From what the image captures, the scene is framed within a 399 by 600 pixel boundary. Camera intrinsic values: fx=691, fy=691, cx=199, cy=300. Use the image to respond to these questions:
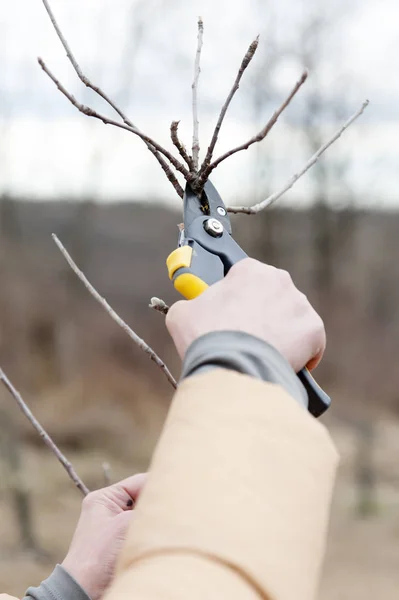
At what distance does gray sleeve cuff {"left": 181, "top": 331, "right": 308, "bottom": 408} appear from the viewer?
0.46 metres

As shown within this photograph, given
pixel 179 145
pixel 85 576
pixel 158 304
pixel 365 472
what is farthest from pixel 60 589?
pixel 365 472

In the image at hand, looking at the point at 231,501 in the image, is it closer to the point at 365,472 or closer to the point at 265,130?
the point at 265,130

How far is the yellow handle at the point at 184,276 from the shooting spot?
25.2 inches

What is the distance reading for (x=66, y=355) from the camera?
8.48 meters

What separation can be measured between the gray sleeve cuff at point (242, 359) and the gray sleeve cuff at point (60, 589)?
0.36m

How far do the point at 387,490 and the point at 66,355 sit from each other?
4033 millimetres

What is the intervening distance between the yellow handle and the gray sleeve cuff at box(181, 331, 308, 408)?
5.9 inches

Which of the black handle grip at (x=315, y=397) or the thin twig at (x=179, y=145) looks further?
the thin twig at (x=179, y=145)

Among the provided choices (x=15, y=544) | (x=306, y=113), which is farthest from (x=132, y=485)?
(x=306, y=113)

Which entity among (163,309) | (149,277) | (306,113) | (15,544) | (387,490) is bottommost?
(387,490)

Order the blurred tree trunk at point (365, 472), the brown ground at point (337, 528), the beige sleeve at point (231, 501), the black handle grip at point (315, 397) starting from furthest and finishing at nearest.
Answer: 1. the blurred tree trunk at point (365, 472)
2. the brown ground at point (337, 528)
3. the black handle grip at point (315, 397)
4. the beige sleeve at point (231, 501)

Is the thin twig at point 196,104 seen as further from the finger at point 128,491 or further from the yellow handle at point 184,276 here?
the finger at point 128,491

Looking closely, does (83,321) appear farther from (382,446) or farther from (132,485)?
(132,485)

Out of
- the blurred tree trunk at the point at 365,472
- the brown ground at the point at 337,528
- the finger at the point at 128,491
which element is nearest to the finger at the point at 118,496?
the finger at the point at 128,491
